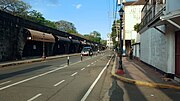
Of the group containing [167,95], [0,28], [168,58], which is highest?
[0,28]

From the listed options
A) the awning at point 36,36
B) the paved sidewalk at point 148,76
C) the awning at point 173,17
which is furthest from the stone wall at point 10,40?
the awning at point 173,17

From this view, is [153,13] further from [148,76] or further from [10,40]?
[10,40]

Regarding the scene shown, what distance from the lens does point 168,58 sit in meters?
16.9

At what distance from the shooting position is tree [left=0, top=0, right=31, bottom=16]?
249 feet

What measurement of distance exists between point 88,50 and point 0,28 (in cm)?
3656

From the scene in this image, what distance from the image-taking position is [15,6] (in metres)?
79.7

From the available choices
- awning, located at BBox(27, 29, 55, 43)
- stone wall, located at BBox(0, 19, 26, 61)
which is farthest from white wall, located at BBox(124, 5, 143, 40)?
stone wall, located at BBox(0, 19, 26, 61)

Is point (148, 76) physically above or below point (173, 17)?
below

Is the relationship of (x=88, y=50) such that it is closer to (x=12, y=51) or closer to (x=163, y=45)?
(x=12, y=51)

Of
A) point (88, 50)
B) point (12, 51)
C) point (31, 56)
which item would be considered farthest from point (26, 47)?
point (88, 50)

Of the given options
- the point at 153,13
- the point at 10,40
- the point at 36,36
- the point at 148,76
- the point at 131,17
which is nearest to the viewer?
the point at 148,76

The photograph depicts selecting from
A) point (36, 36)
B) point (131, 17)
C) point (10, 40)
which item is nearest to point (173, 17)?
point (10, 40)

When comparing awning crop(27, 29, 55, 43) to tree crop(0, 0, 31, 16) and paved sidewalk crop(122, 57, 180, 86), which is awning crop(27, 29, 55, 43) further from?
tree crop(0, 0, 31, 16)

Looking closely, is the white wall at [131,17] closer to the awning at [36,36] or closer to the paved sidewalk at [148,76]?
the awning at [36,36]
